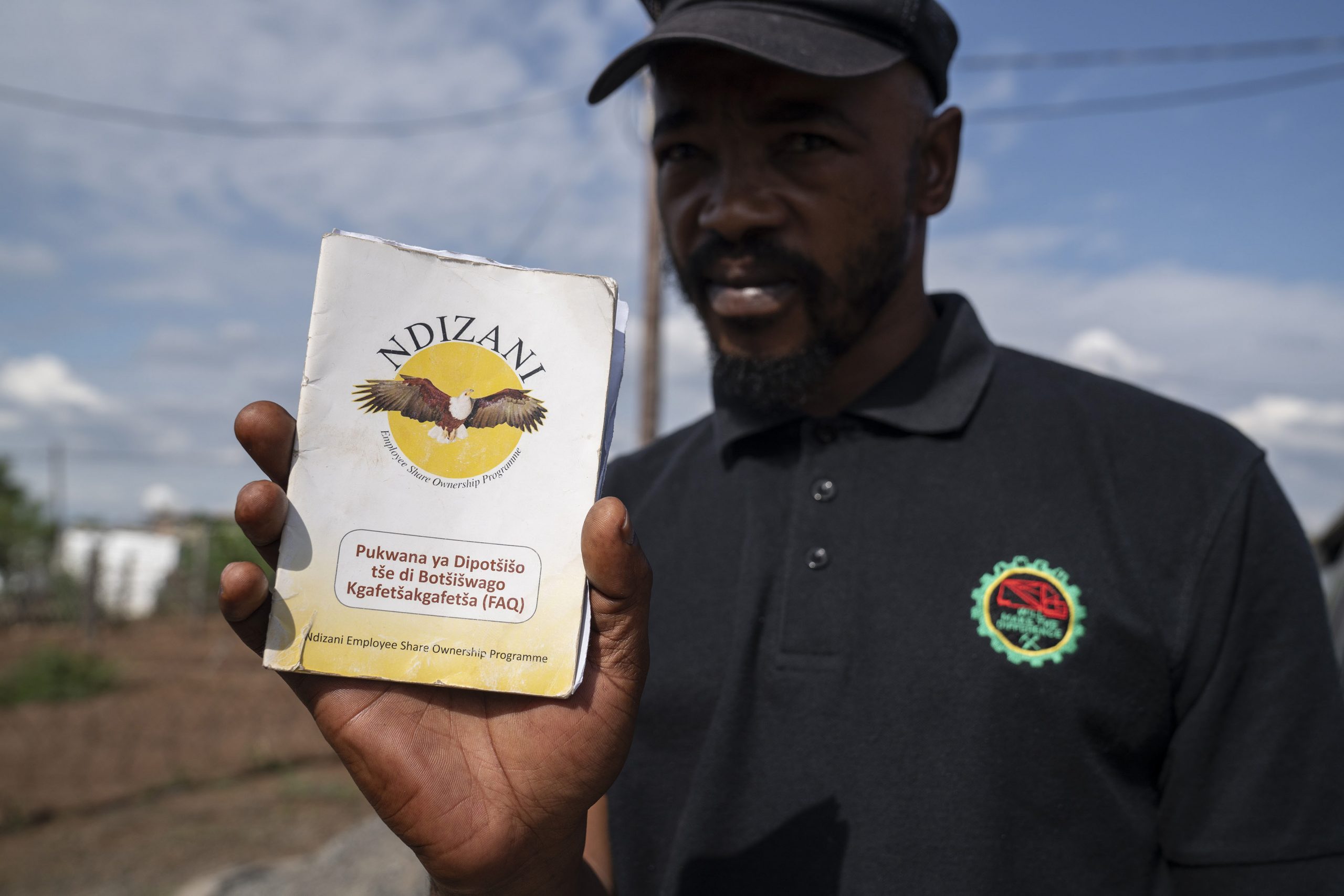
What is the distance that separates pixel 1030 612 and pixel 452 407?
3.04 ft

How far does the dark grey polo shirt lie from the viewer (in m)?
1.39

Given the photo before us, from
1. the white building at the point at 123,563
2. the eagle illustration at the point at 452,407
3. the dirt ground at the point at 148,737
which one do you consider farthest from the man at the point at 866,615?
the white building at the point at 123,563

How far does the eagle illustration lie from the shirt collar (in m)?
0.70

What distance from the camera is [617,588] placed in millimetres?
1159

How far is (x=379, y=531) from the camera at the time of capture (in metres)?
1.20

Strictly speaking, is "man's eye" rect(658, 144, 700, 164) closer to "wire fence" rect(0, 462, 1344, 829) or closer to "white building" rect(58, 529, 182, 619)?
"wire fence" rect(0, 462, 1344, 829)

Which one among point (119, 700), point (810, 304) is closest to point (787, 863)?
point (810, 304)

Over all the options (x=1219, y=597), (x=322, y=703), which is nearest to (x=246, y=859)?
(x=322, y=703)

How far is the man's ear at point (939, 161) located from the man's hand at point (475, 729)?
1196 mm

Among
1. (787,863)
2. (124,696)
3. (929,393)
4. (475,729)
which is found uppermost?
(929,393)

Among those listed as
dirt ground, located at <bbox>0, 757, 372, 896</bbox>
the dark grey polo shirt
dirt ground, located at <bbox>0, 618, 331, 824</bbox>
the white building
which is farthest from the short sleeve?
the white building

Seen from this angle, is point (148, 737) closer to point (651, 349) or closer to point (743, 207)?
point (651, 349)

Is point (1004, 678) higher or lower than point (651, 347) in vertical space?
lower

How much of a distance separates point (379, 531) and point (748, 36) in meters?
1.09
